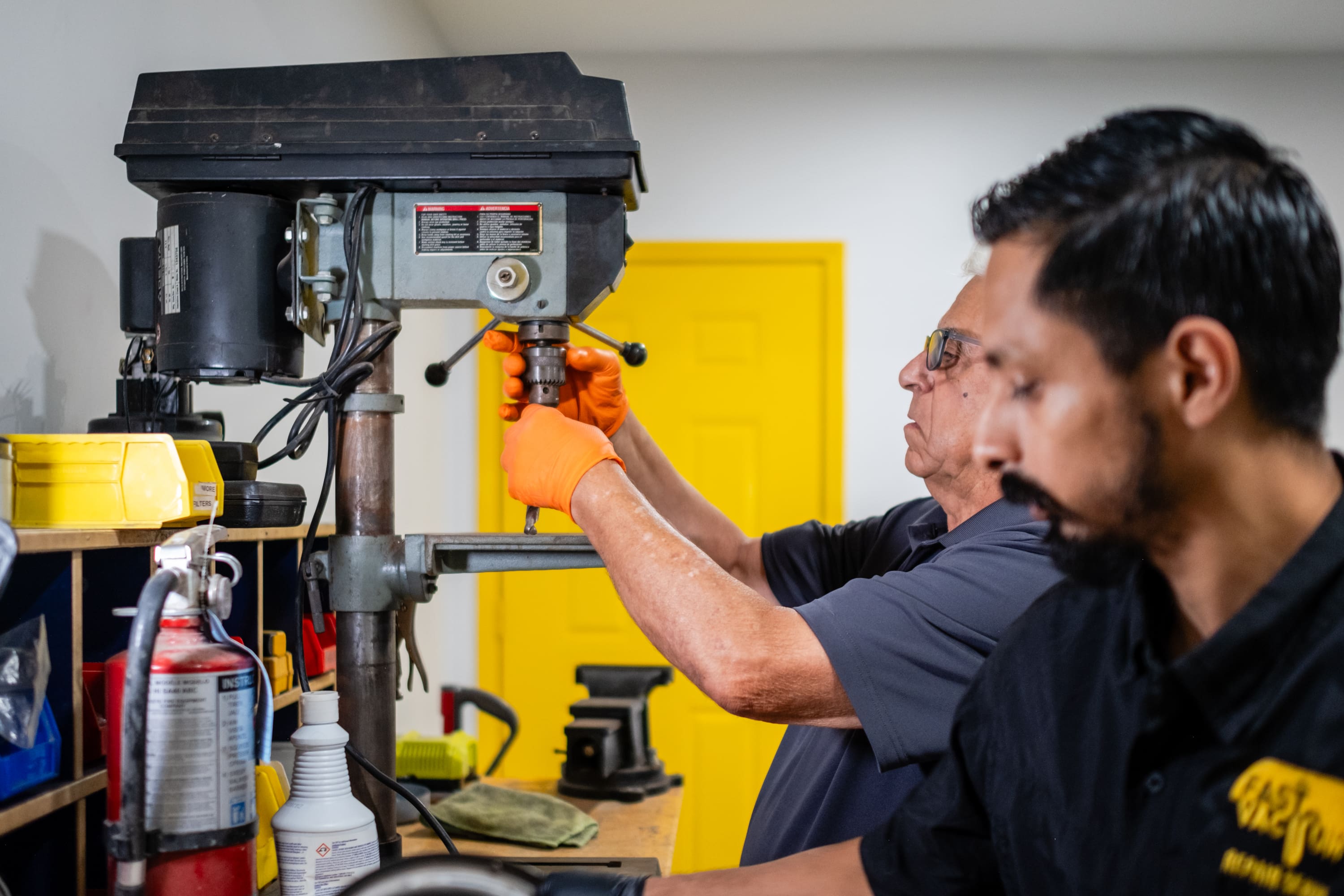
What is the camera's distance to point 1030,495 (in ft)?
2.36

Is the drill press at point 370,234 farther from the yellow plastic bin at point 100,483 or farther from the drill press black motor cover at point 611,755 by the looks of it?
the drill press black motor cover at point 611,755

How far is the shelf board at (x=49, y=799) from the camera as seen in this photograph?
83 cm

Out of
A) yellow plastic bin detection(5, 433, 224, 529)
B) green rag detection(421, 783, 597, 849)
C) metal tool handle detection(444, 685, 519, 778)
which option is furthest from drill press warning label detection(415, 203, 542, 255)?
metal tool handle detection(444, 685, 519, 778)

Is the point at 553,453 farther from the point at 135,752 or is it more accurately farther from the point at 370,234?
the point at 135,752

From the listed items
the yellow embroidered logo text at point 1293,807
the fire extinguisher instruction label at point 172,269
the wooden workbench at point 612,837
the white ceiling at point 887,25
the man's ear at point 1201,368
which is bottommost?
the wooden workbench at point 612,837

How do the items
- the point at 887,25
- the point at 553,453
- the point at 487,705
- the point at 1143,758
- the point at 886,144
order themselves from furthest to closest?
the point at 886,144
the point at 887,25
the point at 487,705
the point at 553,453
the point at 1143,758

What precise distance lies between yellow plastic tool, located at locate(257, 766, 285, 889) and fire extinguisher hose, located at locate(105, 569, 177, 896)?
259 millimetres

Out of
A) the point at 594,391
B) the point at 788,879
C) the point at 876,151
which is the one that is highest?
the point at 876,151

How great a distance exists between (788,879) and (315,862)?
1.42ft

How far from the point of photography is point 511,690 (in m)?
3.51

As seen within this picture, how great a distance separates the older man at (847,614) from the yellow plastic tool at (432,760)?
760 millimetres

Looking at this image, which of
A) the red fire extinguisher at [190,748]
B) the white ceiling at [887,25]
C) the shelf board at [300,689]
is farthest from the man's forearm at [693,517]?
the white ceiling at [887,25]

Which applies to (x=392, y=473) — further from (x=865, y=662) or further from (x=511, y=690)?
(x=511, y=690)

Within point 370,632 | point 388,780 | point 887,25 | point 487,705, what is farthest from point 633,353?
point 887,25
